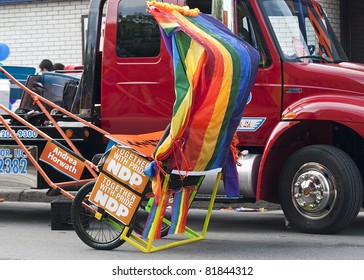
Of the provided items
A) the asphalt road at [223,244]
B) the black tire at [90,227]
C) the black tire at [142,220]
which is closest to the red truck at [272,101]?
the asphalt road at [223,244]

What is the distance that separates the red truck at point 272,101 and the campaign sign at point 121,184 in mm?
1970

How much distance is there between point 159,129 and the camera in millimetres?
10383

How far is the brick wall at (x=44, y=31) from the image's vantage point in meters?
17.6

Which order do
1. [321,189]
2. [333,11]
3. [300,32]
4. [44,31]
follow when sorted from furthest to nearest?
[44,31] < [333,11] < [300,32] < [321,189]

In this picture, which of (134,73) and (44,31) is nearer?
(134,73)

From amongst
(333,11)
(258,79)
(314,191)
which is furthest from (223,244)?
(333,11)

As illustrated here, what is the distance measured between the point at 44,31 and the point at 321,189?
958 cm

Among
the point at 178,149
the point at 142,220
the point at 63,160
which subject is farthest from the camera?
the point at 63,160

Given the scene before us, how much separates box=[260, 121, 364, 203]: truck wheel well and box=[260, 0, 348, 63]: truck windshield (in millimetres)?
733

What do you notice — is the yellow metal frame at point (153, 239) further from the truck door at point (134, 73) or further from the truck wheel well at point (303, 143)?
the truck door at point (134, 73)

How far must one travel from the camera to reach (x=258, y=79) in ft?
32.7

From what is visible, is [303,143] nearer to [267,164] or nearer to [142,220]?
[267,164]

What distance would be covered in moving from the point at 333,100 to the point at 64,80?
3.50 metres

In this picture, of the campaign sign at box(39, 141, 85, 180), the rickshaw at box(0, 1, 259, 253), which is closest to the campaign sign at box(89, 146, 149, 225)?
the rickshaw at box(0, 1, 259, 253)
